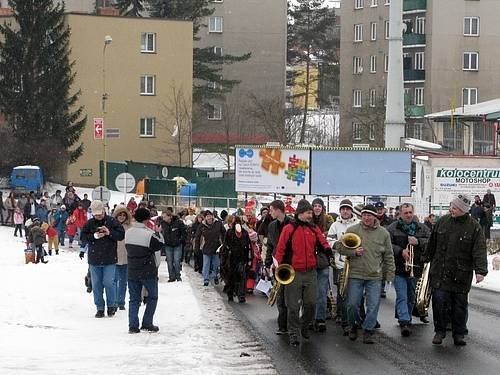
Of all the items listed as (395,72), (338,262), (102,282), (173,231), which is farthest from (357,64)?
(338,262)

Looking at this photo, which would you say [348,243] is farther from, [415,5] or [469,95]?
[415,5]

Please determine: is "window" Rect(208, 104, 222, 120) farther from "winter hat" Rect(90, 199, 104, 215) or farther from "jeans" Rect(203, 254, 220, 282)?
"winter hat" Rect(90, 199, 104, 215)

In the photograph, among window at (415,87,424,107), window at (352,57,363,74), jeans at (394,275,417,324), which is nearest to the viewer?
jeans at (394,275,417,324)

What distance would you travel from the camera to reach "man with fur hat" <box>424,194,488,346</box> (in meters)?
12.6

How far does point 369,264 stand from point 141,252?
9.15 ft

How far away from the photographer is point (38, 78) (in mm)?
61438

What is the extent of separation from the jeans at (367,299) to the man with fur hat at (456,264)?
2.27ft

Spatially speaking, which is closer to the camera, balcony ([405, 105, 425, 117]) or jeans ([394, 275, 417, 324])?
jeans ([394, 275, 417, 324])

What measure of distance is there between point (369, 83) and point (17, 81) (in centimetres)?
3153

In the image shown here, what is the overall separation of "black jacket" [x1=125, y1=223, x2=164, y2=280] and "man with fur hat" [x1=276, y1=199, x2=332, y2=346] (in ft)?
5.49

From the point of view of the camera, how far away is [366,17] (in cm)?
8512

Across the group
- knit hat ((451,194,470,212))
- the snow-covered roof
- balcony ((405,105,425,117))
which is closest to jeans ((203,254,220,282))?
knit hat ((451,194,470,212))

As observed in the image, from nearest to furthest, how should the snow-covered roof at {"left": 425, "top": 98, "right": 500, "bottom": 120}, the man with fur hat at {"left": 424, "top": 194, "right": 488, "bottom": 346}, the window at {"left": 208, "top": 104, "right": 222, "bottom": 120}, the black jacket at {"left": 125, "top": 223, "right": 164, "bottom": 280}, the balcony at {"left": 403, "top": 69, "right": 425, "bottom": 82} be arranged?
the man with fur hat at {"left": 424, "top": 194, "right": 488, "bottom": 346} < the black jacket at {"left": 125, "top": 223, "right": 164, "bottom": 280} < the snow-covered roof at {"left": 425, "top": 98, "right": 500, "bottom": 120} < the balcony at {"left": 403, "top": 69, "right": 425, "bottom": 82} < the window at {"left": 208, "top": 104, "right": 222, "bottom": 120}

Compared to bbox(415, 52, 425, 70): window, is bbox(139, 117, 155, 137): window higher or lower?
lower
